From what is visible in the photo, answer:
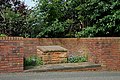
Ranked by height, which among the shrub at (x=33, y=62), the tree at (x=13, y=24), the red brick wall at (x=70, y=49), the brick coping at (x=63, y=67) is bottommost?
the brick coping at (x=63, y=67)

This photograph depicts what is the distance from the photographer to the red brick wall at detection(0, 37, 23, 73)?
8.79 meters

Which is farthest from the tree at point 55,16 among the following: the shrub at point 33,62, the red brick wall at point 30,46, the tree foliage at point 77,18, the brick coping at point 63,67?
the brick coping at point 63,67

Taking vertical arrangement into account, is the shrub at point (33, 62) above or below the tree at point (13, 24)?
below

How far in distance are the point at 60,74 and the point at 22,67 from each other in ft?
4.10

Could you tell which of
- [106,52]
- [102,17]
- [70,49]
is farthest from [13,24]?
[106,52]

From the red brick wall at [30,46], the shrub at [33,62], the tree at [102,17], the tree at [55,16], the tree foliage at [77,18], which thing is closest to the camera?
the shrub at [33,62]

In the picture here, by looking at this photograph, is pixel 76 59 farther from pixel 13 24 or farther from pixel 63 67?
pixel 13 24

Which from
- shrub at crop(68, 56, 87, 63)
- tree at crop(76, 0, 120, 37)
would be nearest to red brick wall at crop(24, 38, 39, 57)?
shrub at crop(68, 56, 87, 63)

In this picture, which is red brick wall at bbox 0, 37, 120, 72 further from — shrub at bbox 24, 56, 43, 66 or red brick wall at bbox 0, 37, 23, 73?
shrub at bbox 24, 56, 43, 66

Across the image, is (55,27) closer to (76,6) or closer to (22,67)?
(76,6)

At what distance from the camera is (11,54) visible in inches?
350

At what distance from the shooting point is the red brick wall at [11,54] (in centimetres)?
879

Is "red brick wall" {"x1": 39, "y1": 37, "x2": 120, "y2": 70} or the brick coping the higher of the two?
"red brick wall" {"x1": 39, "y1": 37, "x2": 120, "y2": 70}

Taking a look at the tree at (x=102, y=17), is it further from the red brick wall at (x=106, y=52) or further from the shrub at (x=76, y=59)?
the shrub at (x=76, y=59)
